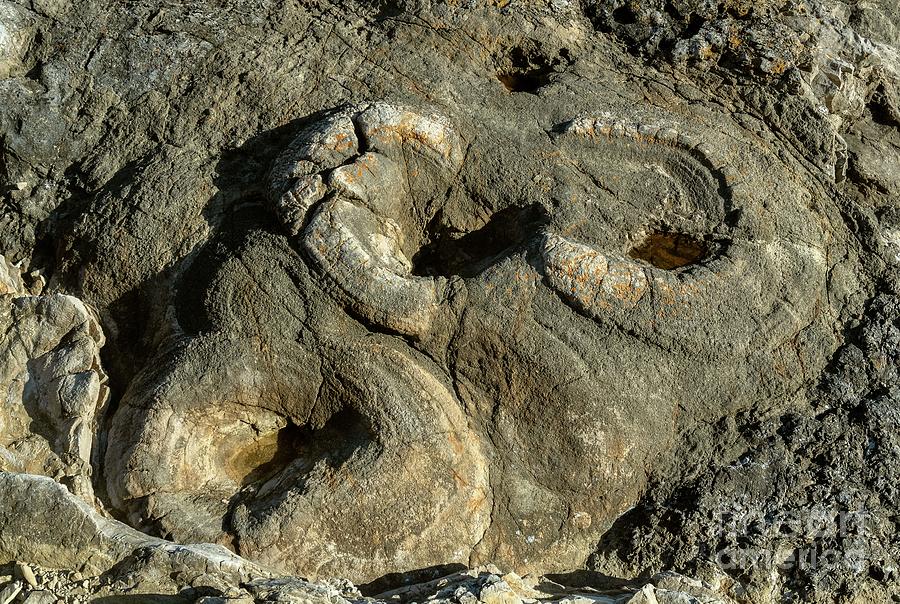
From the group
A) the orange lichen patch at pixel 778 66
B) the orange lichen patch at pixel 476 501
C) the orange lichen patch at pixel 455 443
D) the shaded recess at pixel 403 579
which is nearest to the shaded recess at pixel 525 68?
the orange lichen patch at pixel 778 66

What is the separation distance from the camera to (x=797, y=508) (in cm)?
367

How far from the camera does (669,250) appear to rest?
14.0ft

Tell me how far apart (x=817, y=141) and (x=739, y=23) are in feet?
2.91

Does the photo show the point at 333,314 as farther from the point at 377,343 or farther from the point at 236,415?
the point at 236,415

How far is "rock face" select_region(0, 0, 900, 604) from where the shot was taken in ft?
11.8

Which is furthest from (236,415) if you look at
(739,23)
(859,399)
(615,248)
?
(739,23)

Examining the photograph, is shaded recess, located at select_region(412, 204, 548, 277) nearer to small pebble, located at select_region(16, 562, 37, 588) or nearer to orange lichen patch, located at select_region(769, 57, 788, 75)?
orange lichen patch, located at select_region(769, 57, 788, 75)

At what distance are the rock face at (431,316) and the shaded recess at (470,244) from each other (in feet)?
0.05

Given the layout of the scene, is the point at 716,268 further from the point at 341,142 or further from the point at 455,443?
the point at 341,142

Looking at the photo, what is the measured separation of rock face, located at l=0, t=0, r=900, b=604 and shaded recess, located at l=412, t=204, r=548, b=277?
2cm

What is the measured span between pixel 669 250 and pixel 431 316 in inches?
51.7

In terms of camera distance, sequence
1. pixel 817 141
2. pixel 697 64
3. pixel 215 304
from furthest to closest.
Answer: pixel 697 64, pixel 817 141, pixel 215 304

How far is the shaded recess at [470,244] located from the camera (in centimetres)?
417

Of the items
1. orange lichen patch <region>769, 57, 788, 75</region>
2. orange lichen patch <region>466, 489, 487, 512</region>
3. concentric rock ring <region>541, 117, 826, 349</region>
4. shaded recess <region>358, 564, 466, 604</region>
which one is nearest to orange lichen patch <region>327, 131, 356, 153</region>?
concentric rock ring <region>541, 117, 826, 349</region>
